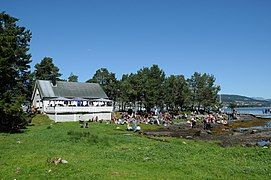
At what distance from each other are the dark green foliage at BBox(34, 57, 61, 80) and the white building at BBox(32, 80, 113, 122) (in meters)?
22.5

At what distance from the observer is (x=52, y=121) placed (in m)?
67.4

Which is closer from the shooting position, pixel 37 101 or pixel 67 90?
pixel 37 101

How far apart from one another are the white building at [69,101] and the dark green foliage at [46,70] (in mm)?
22521

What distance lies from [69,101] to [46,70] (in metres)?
30.2

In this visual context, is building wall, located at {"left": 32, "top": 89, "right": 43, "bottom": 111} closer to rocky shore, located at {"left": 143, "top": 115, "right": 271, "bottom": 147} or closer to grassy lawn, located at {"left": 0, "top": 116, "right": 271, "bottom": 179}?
rocky shore, located at {"left": 143, "top": 115, "right": 271, "bottom": 147}

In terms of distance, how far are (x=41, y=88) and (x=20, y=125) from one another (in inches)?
1193

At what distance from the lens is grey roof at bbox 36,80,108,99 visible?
78.2 m

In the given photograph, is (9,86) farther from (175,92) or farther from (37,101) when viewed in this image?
(175,92)

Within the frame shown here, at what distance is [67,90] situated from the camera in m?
82.8

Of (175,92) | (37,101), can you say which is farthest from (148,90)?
(37,101)

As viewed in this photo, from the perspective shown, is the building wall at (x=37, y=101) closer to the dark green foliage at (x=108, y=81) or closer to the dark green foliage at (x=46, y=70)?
the dark green foliage at (x=46, y=70)

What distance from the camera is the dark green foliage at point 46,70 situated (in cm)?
10525

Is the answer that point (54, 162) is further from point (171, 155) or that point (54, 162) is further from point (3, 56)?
point (3, 56)

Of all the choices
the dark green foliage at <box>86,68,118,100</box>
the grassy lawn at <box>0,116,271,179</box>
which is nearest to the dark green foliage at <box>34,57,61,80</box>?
the dark green foliage at <box>86,68,118,100</box>
